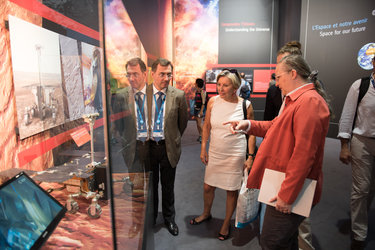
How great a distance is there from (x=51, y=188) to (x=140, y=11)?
1348 millimetres

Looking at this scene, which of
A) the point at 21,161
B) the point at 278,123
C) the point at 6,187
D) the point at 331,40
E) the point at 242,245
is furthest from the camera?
the point at 331,40

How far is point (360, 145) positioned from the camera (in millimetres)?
2230

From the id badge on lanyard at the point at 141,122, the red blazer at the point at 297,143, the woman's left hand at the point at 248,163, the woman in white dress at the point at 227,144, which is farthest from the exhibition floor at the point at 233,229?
the red blazer at the point at 297,143

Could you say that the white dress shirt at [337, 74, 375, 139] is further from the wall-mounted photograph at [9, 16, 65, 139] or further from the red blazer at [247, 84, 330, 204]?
the wall-mounted photograph at [9, 16, 65, 139]

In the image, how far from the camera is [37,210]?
851 millimetres

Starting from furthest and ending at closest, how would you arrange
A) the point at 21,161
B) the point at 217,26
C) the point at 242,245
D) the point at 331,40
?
the point at 217,26, the point at 331,40, the point at 242,245, the point at 21,161

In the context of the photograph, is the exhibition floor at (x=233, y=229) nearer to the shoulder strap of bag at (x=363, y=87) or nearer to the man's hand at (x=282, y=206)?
the man's hand at (x=282, y=206)

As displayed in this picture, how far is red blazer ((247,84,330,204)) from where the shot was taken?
126cm

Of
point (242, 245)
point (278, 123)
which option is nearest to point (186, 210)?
point (242, 245)

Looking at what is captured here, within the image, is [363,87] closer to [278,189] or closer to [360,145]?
[360,145]

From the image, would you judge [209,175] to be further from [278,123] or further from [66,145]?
[66,145]

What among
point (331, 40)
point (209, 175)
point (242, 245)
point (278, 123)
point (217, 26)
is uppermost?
point (217, 26)

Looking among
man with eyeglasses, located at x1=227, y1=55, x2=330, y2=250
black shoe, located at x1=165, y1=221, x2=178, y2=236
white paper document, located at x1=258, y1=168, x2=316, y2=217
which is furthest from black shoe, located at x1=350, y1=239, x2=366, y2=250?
black shoe, located at x1=165, y1=221, x2=178, y2=236

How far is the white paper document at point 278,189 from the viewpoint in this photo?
1.34m
